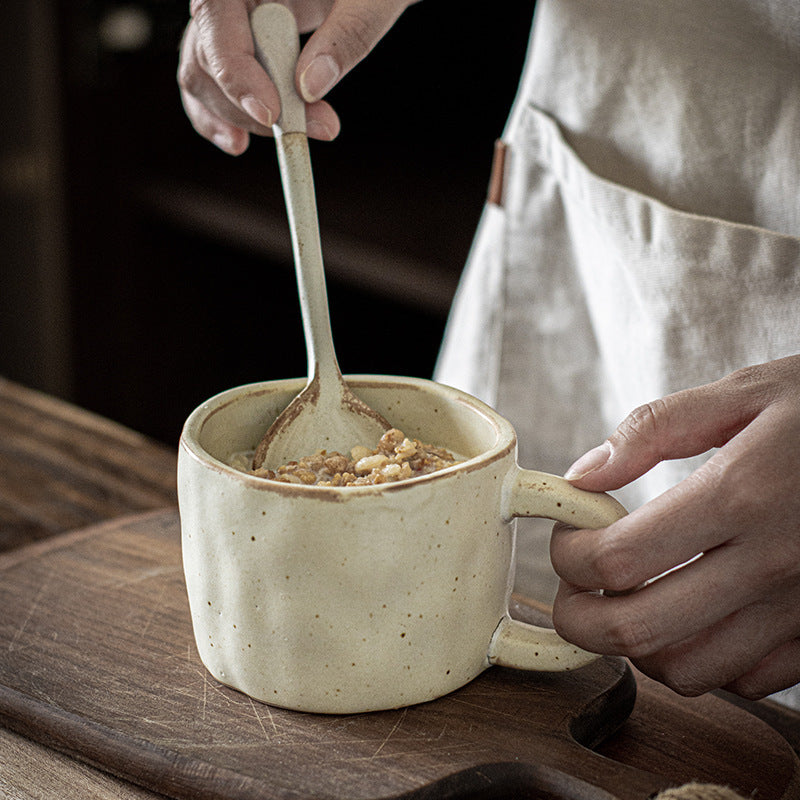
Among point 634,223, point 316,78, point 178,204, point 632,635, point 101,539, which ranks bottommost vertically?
point 178,204

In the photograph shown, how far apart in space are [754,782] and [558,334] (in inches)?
17.3

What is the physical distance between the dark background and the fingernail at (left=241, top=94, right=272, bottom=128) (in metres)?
1.05

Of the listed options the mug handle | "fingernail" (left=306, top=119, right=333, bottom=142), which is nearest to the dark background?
"fingernail" (left=306, top=119, right=333, bottom=142)

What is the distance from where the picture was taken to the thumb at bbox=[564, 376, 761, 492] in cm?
55

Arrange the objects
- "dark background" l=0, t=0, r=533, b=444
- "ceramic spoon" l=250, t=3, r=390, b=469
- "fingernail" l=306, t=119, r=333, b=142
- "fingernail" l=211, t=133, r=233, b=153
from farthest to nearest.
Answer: "dark background" l=0, t=0, r=533, b=444, "fingernail" l=211, t=133, r=233, b=153, "fingernail" l=306, t=119, r=333, b=142, "ceramic spoon" l=250, t=3, r=390, b=469

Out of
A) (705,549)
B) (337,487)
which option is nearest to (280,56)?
(337,487)

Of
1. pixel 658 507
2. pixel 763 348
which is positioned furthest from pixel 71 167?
pixel 658 507

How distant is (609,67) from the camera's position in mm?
811

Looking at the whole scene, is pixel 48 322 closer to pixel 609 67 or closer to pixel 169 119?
pixel 169 119

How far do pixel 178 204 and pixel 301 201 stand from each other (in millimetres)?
1453

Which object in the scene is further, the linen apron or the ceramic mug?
the linen apron

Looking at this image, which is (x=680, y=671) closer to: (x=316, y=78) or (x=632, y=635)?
(x=632, y=635)

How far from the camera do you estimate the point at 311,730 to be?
554 mm

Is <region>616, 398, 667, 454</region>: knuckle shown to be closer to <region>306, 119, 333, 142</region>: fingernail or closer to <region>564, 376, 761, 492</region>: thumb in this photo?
<region>564, 376, 761, 492</region>: thumb
